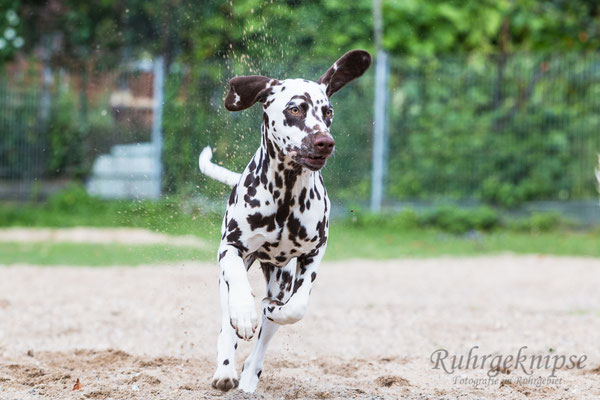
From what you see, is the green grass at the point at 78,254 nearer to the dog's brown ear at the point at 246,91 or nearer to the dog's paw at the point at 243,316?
the dog's brown ear at the point at 246,91

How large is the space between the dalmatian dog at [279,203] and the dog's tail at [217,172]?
0.52m

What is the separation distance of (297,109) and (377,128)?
11976mm

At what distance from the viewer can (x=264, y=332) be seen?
465 cm

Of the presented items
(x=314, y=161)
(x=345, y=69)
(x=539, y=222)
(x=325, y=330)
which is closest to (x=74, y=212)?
(x=539, y=222)

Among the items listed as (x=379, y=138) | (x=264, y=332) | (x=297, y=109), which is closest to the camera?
(x=297, y=109)

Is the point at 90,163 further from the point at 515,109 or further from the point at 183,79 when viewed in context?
the point at 515,109

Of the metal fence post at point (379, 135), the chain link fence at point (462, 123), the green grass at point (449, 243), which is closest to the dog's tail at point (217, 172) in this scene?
the green grass at point (449, 243)

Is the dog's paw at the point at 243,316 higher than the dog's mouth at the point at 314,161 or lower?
lower

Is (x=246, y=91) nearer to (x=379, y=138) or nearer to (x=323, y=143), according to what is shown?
(x=323, y=143)

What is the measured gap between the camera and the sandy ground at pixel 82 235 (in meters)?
13.3

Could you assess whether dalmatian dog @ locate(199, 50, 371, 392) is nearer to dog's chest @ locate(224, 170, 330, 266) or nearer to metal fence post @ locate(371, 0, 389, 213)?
dog's chest @ locate(224, 170, 330, 266)

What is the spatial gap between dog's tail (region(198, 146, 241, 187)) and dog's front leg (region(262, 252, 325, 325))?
30.5 inches

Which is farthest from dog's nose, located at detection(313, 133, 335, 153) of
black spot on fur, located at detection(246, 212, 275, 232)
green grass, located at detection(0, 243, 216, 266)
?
green grass, located at detection(0, 243, 216, 266)

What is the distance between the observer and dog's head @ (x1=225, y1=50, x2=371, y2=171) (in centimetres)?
400
